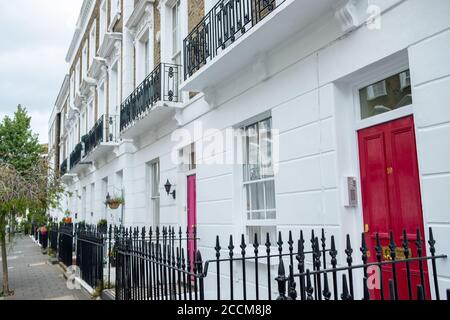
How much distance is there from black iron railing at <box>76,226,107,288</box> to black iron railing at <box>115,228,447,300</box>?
4.79 ft

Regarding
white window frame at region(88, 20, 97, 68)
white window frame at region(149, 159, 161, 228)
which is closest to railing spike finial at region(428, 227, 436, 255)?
white window frame at region(149, 159, 161, 228)

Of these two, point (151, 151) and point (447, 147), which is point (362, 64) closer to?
point (447, 147)

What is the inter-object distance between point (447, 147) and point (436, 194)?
0.41 metres

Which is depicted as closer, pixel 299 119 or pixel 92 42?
pixel 299 119

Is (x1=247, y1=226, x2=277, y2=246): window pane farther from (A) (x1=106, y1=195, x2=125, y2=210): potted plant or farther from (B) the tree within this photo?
(A) (x1=106, y1=195, x2=125, y2=210): potted plant

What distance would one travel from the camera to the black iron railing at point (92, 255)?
7.38 meters

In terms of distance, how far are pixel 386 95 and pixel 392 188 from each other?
101 centimetres

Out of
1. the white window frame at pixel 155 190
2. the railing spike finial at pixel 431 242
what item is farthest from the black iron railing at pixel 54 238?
the railing spike finial at pixel 431 242

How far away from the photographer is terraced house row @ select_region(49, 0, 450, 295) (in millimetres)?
3732

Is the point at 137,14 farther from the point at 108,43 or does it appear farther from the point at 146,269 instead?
the point at 146,269

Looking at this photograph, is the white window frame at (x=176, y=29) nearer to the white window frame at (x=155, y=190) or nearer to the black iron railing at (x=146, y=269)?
the white window frame at (x=155, y=190)

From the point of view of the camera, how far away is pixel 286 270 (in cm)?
521

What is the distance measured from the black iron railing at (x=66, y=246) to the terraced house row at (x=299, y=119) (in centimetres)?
215

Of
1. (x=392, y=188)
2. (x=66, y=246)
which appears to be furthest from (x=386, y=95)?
(x=66, y=246)
